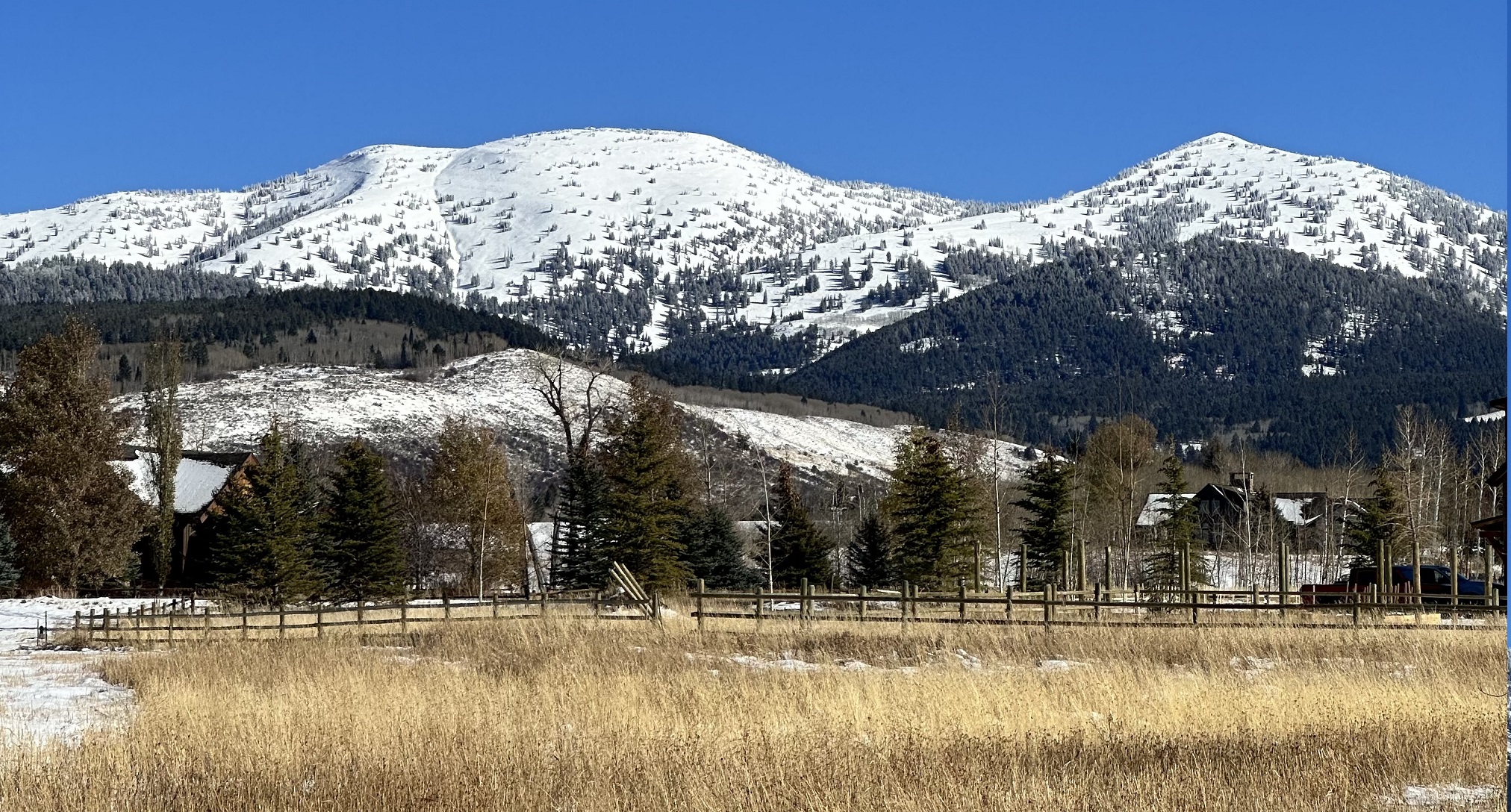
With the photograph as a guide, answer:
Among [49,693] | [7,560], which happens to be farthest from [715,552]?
[49,693]

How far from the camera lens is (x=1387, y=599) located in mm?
37500

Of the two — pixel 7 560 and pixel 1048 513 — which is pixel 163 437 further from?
pixel 1048 513

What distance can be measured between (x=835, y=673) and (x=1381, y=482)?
44343 mm

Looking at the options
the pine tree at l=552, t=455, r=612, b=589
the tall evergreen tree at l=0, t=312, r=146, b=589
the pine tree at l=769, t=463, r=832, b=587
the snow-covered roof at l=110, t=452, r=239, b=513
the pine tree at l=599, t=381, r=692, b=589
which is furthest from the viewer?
the snow-covered roof at l=110, t=452, r=239, b=513

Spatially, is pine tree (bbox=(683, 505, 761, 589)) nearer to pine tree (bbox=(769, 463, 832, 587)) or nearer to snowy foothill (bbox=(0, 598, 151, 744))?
pine tree (bbox=(769, 463, 832, 587))

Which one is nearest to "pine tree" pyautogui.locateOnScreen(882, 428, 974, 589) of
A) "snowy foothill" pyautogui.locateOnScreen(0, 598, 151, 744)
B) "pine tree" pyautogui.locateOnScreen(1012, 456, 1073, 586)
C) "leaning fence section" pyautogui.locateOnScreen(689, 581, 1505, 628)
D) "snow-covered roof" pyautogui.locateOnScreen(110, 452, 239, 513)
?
"pine tree" pyautogui.locateOnScreen(1012, 456, 1073, 586)

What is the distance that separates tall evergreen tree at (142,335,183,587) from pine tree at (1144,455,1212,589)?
3874 centimetres

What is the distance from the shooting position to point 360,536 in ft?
207

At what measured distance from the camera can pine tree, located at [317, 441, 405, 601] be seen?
6222 cm

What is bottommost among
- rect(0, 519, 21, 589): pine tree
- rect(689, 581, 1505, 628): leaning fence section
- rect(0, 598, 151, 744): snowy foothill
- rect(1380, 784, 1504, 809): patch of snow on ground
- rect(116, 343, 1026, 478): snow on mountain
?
rect(0, 598, 151, 744): snowy foothill

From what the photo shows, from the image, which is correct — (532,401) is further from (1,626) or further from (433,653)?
(433,653)

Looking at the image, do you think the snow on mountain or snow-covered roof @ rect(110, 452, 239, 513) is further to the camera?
the snow on mountain

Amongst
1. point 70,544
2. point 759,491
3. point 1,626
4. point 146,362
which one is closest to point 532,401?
point 759,491

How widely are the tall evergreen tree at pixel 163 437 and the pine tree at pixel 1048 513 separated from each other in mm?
33913
